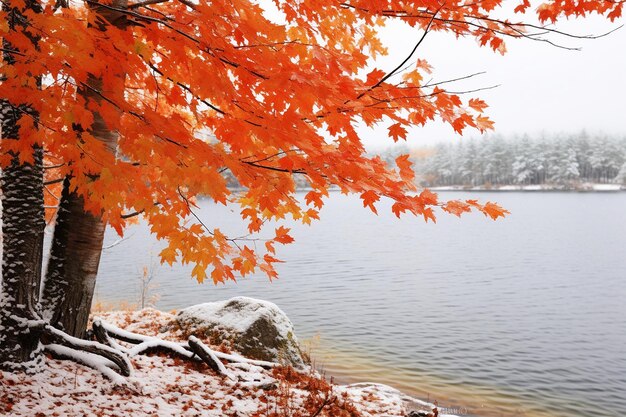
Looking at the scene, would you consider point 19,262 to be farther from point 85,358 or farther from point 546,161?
point 546,161

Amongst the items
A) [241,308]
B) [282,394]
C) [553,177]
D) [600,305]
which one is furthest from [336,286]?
[553,177]

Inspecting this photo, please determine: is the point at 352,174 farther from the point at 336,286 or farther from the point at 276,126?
the point at 336,286

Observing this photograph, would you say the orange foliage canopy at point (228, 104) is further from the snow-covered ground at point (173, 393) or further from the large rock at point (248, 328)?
the large rock at point (248, 328)

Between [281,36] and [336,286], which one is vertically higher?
[281,36]

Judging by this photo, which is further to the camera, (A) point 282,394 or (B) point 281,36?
(A) point 282,394

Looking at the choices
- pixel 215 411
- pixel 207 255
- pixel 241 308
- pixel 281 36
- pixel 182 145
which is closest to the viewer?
pixel 182 145

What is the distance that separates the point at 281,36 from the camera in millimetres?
3969

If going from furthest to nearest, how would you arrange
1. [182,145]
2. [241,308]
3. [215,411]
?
[241,308]
[215,411]
[182,145]

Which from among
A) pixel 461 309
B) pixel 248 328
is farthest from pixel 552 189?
pixel 248 328

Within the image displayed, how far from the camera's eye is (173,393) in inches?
236

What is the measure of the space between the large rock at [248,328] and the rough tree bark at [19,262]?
4.76 metres

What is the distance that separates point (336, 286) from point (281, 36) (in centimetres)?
2278

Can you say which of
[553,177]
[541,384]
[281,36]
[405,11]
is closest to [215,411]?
[281,36]

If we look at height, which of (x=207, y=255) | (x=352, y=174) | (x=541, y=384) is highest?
(x=352, y=174)
